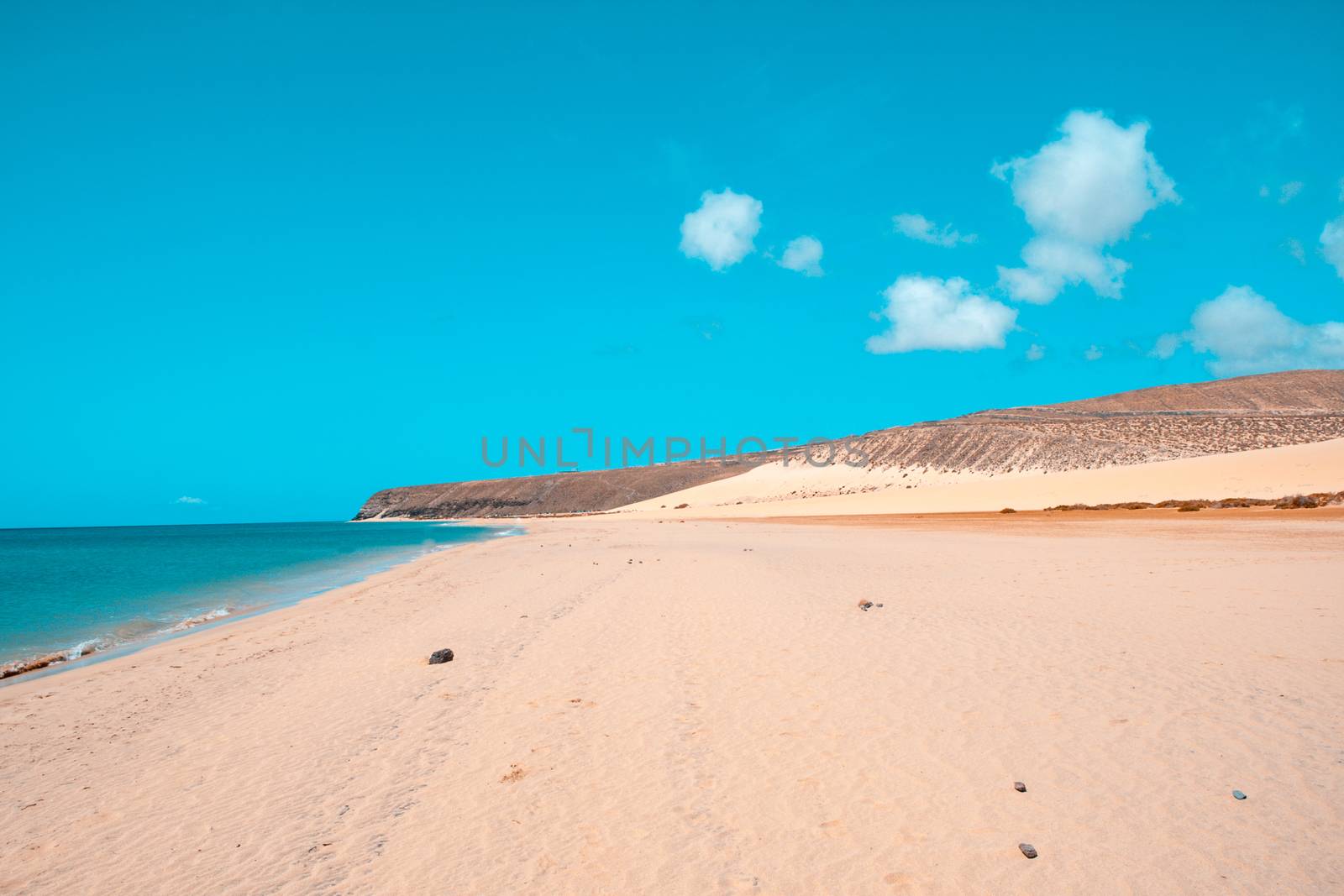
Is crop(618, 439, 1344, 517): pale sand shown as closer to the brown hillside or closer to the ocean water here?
the brown hillside

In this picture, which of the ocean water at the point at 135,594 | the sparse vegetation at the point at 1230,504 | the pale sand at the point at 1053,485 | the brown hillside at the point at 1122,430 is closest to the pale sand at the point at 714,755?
the ocean water at the point at 135,594

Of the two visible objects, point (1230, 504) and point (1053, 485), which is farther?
point (1053, 485)

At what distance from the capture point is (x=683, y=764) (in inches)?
212

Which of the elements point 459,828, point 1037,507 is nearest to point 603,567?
point 459,828

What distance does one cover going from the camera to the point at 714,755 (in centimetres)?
557

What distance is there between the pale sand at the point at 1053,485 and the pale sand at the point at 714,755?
36.4 metres

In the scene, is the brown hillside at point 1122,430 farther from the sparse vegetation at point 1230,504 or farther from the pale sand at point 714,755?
the pale sand at point 714,755

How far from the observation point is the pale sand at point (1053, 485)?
40.5 metres

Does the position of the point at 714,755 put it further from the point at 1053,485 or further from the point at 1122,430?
the point at 1122,430

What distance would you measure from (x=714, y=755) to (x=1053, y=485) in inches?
2186

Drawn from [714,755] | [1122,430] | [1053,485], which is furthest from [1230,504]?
[714,755]

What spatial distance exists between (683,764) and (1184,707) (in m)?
4.62

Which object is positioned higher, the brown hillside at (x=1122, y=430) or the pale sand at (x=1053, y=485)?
the brown hillside at (x=1122, y=430)

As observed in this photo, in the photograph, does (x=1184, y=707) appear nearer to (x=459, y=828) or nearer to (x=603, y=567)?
(x=459, y=828)
